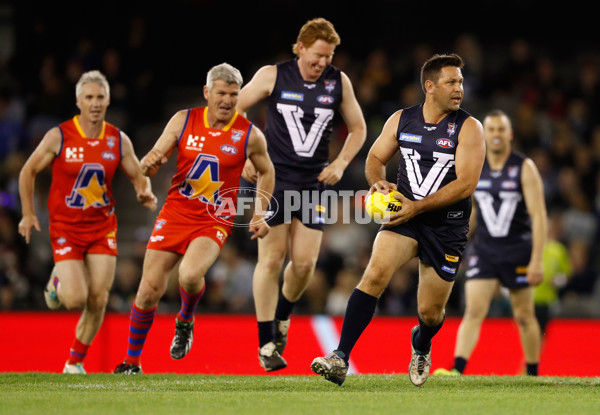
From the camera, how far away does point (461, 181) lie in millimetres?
6922

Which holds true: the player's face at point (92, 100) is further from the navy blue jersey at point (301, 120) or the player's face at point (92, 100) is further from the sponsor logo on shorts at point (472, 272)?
the sponsor logo on shorts at point (472, 272)

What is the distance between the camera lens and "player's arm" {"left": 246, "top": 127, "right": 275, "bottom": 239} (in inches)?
315

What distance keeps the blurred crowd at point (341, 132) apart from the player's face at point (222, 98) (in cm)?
529

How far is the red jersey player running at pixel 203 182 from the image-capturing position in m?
7.90

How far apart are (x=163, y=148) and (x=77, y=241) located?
1.51 m

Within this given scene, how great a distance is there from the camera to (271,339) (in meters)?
8.43

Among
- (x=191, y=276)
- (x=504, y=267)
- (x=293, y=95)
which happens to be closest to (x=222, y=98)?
(x=293, y=95)

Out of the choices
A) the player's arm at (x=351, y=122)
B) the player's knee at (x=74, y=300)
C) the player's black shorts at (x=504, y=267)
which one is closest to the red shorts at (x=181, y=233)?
the player's knee at (x=74, y=300)

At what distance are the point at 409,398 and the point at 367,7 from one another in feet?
44.5

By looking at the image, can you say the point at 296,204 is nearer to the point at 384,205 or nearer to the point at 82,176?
the point at 384,205

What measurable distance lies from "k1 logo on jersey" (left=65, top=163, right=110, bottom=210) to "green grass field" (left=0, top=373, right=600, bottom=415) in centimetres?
158

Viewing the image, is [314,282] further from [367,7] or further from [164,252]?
[367,7]

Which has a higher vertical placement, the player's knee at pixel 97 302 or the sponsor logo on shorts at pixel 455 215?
the sponsor logo on shorts at pixel 455 215

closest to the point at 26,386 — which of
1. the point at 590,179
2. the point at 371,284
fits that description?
the point at 371,284
